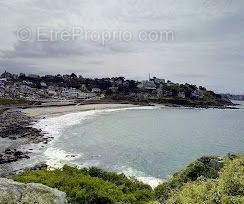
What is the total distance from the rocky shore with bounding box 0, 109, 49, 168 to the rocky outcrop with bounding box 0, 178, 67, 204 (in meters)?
37.5

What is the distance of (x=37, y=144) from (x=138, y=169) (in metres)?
24.0

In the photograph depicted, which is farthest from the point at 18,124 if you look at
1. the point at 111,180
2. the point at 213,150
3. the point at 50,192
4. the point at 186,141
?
the point at 50,192

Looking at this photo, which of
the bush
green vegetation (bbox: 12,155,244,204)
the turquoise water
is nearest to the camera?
green vegetation (bbox: 12,155,244,204)

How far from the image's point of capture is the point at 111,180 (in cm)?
2686

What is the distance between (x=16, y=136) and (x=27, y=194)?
201 ft

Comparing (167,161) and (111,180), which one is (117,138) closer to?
(167,161)

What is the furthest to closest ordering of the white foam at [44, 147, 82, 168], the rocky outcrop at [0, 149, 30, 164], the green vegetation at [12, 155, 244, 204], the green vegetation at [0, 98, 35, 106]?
the green vegetation at [0, 98, 35, 106] → the rocky outcrop at [0, 149, 30, 164] → the white foam at [44, 147, 82, 168] → the green vegetation at [12, 155, 244, 204]

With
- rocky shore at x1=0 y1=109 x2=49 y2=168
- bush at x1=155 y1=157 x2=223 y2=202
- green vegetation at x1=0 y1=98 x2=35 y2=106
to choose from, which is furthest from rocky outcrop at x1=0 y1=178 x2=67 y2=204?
green vegetation at x1=0 y1=98 x2=35 y2=106

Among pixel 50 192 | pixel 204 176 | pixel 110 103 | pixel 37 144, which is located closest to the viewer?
pixel 50 192

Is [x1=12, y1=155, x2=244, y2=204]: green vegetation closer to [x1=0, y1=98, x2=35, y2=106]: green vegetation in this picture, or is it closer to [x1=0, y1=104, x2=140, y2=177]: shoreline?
[x1=0, y1=104, x2=140, y2=177]: shoreline

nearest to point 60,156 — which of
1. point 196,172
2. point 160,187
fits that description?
point 160,187

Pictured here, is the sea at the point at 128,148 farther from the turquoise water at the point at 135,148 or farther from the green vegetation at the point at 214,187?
the green vegetation at the point at 214,187

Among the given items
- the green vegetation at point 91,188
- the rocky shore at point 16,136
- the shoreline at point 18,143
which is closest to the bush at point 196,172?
the green vegetation at point 91,188

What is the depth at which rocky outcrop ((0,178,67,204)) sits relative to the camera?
1285 cm
